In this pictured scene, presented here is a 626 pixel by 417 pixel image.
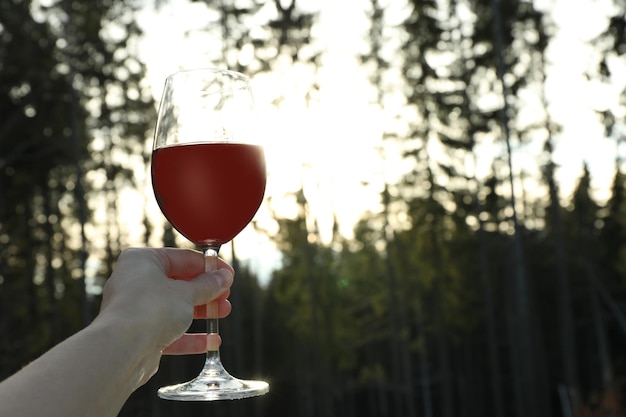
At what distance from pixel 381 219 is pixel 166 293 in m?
34.6

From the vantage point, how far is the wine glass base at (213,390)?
1181 millimetres

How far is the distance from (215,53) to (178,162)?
24.6m

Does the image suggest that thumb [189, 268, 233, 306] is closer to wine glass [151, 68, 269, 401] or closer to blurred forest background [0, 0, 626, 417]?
wine glass [151, 68, 269, 401]

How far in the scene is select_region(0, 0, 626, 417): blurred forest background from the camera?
24.4 meters

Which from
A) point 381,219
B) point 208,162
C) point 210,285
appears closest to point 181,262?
point 210,285

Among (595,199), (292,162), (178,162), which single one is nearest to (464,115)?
(292,162)

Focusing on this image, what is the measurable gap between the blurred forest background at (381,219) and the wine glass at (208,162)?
1625 centimetres

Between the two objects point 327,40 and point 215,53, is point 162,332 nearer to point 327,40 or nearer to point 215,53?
point 215,53

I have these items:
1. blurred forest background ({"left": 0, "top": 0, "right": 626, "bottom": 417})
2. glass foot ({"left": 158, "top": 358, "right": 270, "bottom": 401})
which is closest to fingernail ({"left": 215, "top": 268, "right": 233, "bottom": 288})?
glass foot ({"left": 158, "top": 358, "right": 270, "bottom": 401})

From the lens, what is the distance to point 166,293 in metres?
1.13

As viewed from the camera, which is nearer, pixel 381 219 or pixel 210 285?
pixel 210 285

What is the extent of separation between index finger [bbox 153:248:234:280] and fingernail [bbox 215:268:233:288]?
11 millimetres

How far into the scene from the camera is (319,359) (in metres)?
31.1

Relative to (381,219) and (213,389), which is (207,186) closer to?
(213,389)
